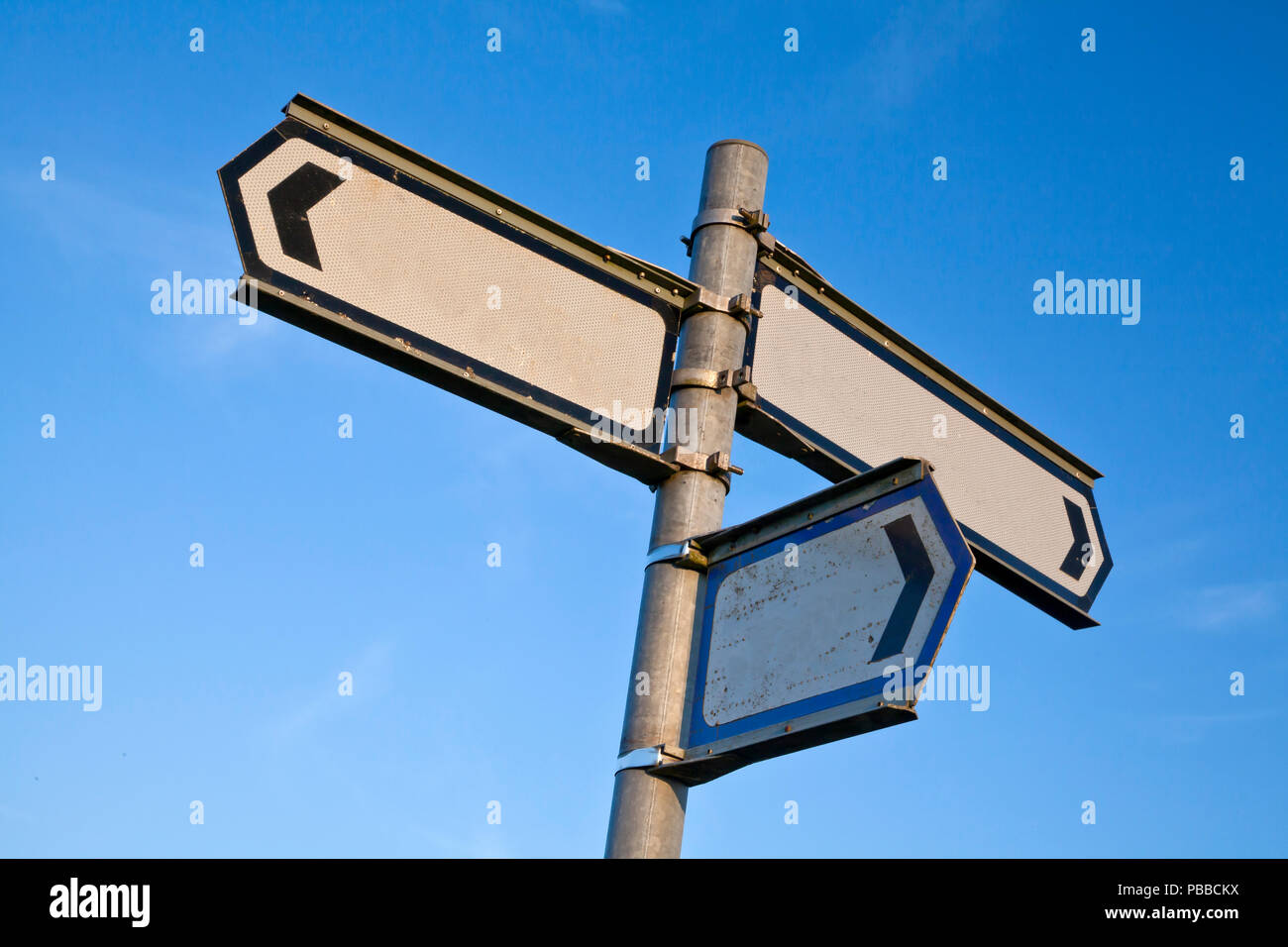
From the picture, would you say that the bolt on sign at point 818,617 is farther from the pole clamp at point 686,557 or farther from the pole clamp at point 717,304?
the pole clamp at point 717,304

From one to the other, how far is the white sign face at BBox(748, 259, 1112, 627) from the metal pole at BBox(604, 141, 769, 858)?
16 cm

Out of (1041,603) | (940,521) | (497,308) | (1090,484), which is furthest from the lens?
(1090,484)

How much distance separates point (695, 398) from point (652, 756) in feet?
3.23

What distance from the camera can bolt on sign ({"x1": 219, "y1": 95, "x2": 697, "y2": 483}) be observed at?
3.02m

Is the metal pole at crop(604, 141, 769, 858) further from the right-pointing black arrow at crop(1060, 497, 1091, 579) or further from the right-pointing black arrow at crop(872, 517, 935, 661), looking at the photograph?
the right-pointing black arrow at crop(1060, 497, 1091, 579)

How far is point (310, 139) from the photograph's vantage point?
10.4 ft

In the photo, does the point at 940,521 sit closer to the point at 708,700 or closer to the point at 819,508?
the point at 819,508

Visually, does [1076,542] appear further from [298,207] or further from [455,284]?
[298,207]

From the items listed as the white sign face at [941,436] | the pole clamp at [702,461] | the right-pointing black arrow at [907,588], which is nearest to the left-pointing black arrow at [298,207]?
the pole clamp at [702,461]

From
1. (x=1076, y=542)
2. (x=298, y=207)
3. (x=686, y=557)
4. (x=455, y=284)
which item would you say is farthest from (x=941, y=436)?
(x=298, y=207)

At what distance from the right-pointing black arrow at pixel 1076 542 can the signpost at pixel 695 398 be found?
16 centimetres

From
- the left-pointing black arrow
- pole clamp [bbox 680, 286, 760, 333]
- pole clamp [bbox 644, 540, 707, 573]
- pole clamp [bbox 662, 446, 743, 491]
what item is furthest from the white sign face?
the left-pointing black arrow
